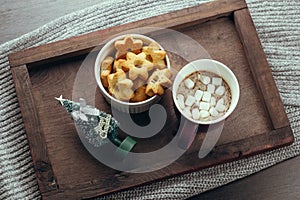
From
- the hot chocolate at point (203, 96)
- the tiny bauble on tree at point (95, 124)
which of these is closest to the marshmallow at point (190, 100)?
the hot chocolate at point (203, 96)

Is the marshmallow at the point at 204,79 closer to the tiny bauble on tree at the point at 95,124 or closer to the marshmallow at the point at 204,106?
the marshmallow at the point at 204,106

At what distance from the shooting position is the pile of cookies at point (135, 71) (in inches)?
34.5

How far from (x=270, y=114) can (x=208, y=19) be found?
0.19 metres

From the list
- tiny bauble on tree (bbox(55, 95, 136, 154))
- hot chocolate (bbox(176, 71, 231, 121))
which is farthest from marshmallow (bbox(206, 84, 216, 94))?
tiny bauble on tree (bbox(55, 95, 136, 154))

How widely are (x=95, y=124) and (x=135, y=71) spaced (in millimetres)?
102

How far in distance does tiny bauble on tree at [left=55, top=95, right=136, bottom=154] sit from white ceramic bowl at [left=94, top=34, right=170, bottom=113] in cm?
3

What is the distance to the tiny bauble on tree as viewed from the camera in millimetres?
865

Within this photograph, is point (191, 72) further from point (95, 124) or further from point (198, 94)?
point (95, 124)

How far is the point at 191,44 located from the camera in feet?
3.19

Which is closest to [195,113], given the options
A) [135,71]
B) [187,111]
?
[187,111]

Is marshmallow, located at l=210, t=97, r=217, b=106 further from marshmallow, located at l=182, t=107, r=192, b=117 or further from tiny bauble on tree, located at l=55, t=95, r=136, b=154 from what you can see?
tiny bauble on tree, located at l=55, t=95, r=136, b=154

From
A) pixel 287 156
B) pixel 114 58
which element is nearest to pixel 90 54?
pixel 114 58

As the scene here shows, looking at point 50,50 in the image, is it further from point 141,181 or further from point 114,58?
point 141,181

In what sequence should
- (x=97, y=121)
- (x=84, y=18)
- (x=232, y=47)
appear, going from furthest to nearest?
1. (x=84, y=18)
2. (x=232, y=47)
3. (x=97, y=121)
